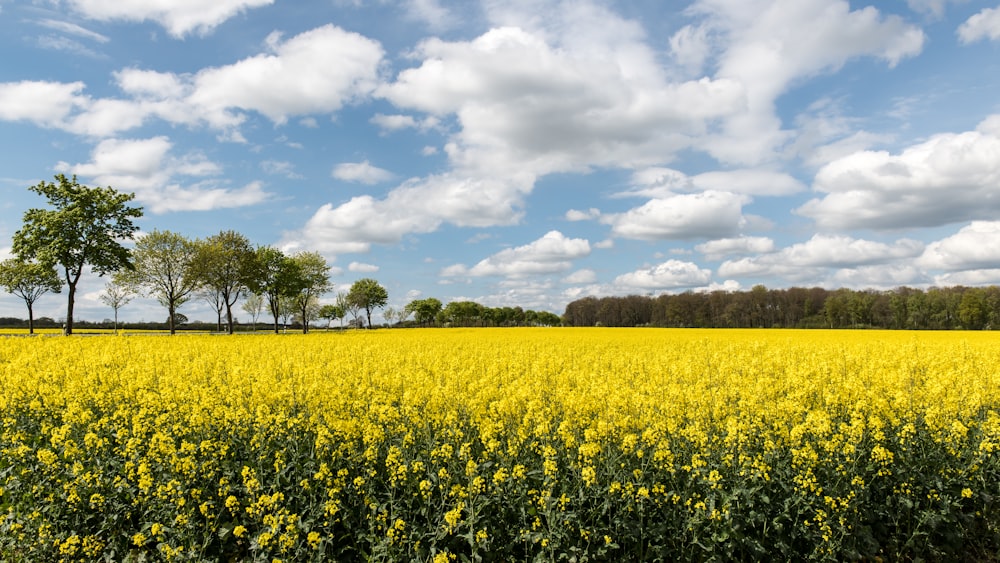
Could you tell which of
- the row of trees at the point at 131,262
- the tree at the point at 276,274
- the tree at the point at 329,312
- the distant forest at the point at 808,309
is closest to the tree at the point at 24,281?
the row of trees at the point at 131,262

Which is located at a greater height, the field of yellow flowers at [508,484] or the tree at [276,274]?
the tree at [276,274]

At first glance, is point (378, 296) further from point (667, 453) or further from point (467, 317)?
point (667, 453)

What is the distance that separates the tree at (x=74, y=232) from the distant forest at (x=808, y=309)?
273 feet

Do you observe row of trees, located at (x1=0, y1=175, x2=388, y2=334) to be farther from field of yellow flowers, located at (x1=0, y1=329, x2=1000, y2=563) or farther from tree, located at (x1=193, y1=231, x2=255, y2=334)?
field of yellow flowers, located at (x1=0, y1=329, x2=1000, y2=563)

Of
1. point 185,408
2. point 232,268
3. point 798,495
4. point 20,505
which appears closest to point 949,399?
point 798,495

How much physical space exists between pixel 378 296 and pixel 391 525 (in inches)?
3486

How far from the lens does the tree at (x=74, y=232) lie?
3759 cm

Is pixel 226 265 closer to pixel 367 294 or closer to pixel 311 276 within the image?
pixel 311 276

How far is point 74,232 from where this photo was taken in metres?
38.7

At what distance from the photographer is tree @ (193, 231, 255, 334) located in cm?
5322

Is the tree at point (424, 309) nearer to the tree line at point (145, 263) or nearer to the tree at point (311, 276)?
the tree line at point (145, 263)

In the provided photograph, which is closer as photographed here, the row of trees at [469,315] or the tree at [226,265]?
the tree at [226,265]

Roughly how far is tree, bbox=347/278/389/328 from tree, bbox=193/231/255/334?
3427 cm

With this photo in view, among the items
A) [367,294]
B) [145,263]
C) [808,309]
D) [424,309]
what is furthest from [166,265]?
[808,309]
